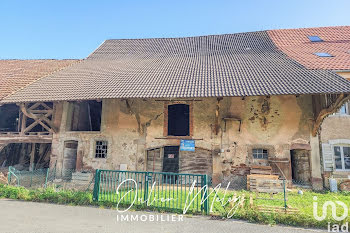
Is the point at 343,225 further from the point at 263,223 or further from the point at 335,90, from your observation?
the point at 335,90

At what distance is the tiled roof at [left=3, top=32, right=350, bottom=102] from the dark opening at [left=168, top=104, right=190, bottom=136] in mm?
1822

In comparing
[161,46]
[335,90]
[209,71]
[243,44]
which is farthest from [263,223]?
[161,46]

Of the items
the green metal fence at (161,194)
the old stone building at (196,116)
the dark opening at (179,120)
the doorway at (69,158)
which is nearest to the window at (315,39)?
the old stone building at (196,116)

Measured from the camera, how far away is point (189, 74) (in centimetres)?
1191

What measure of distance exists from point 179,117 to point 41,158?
31.9 ft

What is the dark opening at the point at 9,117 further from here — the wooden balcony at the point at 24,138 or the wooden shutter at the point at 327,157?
the wooden shutter at the point at 327,157

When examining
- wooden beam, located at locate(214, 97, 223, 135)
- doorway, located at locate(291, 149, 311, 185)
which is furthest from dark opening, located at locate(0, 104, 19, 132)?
doorway, located at locate(291, 149, 311, 185)

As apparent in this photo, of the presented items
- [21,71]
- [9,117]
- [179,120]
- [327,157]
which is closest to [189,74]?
[179,120]

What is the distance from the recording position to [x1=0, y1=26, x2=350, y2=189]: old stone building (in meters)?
10.0

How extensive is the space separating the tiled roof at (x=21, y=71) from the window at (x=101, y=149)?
19.2 feet

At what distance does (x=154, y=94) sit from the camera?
32.3 ft

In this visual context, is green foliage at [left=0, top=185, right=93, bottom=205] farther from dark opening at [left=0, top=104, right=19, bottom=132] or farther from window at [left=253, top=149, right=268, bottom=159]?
dark opening at [left=0, top=104, right=19, bottom=132]

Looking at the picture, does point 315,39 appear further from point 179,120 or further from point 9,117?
point 9,117

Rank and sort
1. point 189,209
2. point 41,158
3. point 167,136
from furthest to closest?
1. point 41,158
2. point 167,136
3. point 189,209
